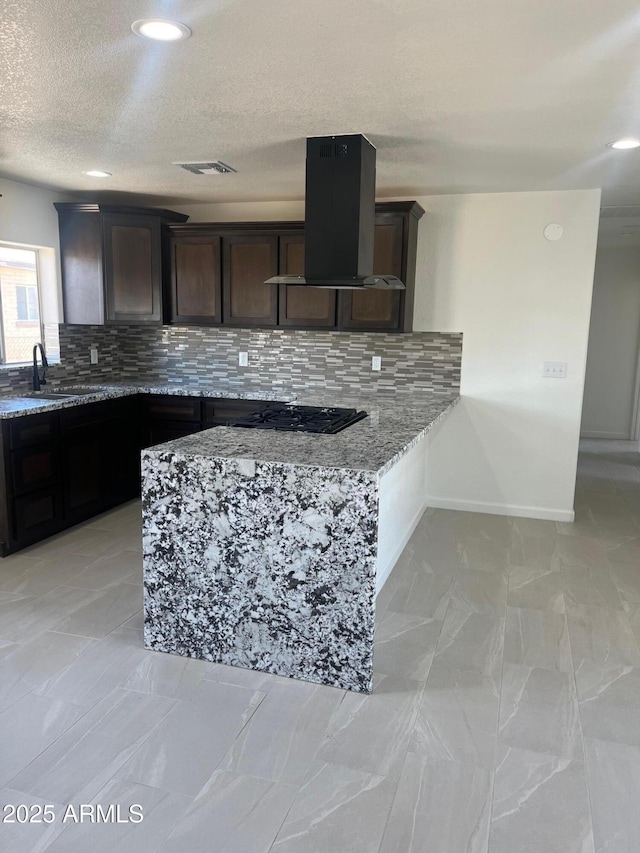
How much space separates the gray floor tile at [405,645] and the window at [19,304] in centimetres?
335

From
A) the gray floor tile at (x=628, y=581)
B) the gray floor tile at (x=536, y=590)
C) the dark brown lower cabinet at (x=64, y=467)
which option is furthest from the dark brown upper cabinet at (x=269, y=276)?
the gray floor tile at (x=628, y=581)

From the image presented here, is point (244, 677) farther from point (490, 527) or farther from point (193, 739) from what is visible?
point (490, 527)

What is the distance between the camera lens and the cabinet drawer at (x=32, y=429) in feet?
12.1

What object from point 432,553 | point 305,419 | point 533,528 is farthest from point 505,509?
point 305,419

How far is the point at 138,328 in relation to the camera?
5.44 m

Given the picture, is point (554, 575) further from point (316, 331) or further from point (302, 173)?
point (302, 173)

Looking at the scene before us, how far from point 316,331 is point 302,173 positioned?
125cm

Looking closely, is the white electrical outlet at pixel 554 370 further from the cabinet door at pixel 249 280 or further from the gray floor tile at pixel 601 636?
the cabinet door at pixel 249 280

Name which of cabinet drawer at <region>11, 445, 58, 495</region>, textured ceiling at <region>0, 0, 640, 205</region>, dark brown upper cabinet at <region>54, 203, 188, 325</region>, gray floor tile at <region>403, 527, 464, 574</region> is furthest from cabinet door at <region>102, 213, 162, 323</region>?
gray floor tile at <region>403, 527, 464, 574</region>

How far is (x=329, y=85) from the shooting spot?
241 centimetres

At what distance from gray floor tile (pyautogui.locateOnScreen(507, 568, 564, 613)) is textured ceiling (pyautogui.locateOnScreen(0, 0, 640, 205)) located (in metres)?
2.39

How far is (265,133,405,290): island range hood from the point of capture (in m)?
3.08

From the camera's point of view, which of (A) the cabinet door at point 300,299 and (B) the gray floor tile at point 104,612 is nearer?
(B) the gray floor tile at point 104,612

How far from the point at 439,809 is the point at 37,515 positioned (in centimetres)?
305
